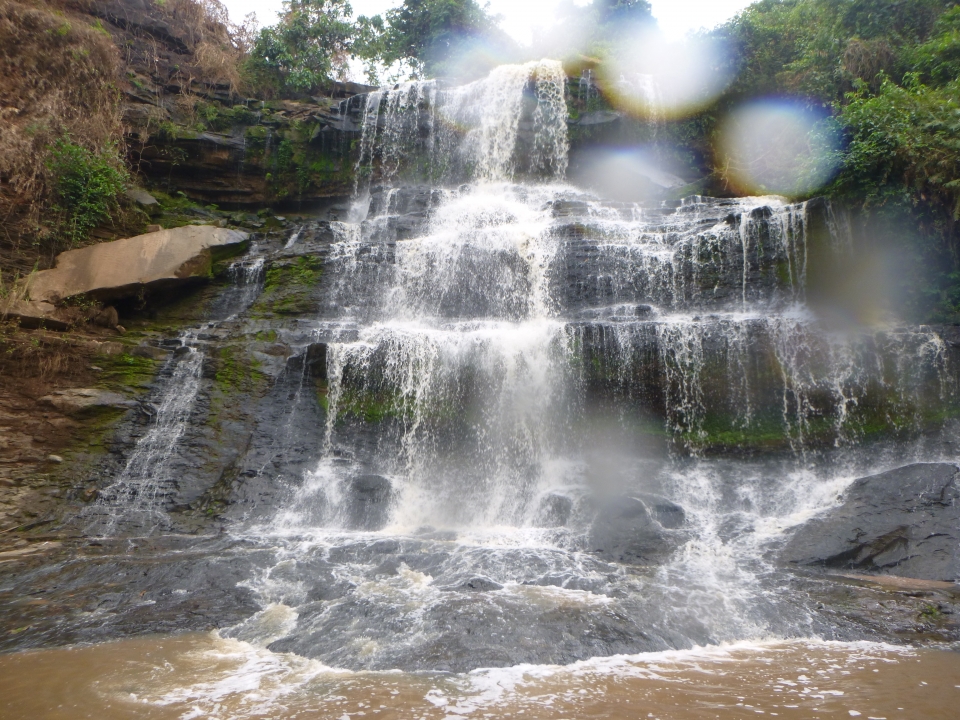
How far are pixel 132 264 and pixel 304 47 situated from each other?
11.6 meters

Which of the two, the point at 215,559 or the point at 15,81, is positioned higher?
the point at 15,81

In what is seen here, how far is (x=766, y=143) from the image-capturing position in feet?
53.1

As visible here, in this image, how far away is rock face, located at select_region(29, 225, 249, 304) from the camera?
1122 centimetres

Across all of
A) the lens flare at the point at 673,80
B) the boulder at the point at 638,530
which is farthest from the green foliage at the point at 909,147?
the boulder at the point at 638,530

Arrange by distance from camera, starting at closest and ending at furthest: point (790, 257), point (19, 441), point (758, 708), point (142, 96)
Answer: point (758, 708) → point (19, 441) → point (790, 257) → point (142, 96)

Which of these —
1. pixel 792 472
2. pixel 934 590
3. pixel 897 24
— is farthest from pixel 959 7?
pixel 934 590

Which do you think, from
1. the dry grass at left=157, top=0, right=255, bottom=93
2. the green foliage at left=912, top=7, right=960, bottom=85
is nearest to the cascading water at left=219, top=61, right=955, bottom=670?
the green foliage at left=912, top=7, right=960, bottom=85

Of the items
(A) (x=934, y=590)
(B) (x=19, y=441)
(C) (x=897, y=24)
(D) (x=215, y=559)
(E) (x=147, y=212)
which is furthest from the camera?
(C) (x=897, y=24)

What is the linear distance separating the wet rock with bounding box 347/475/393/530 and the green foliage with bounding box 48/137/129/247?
7.57 meters

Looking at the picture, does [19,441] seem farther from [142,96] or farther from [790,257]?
[790,257]

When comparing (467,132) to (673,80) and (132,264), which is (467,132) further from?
(132,264)

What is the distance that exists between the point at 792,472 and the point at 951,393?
2583mm

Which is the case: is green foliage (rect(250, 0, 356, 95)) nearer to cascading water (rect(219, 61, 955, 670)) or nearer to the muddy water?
cascading water (rect(219, 61, 955, 670))

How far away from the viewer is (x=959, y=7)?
13.4 meters
